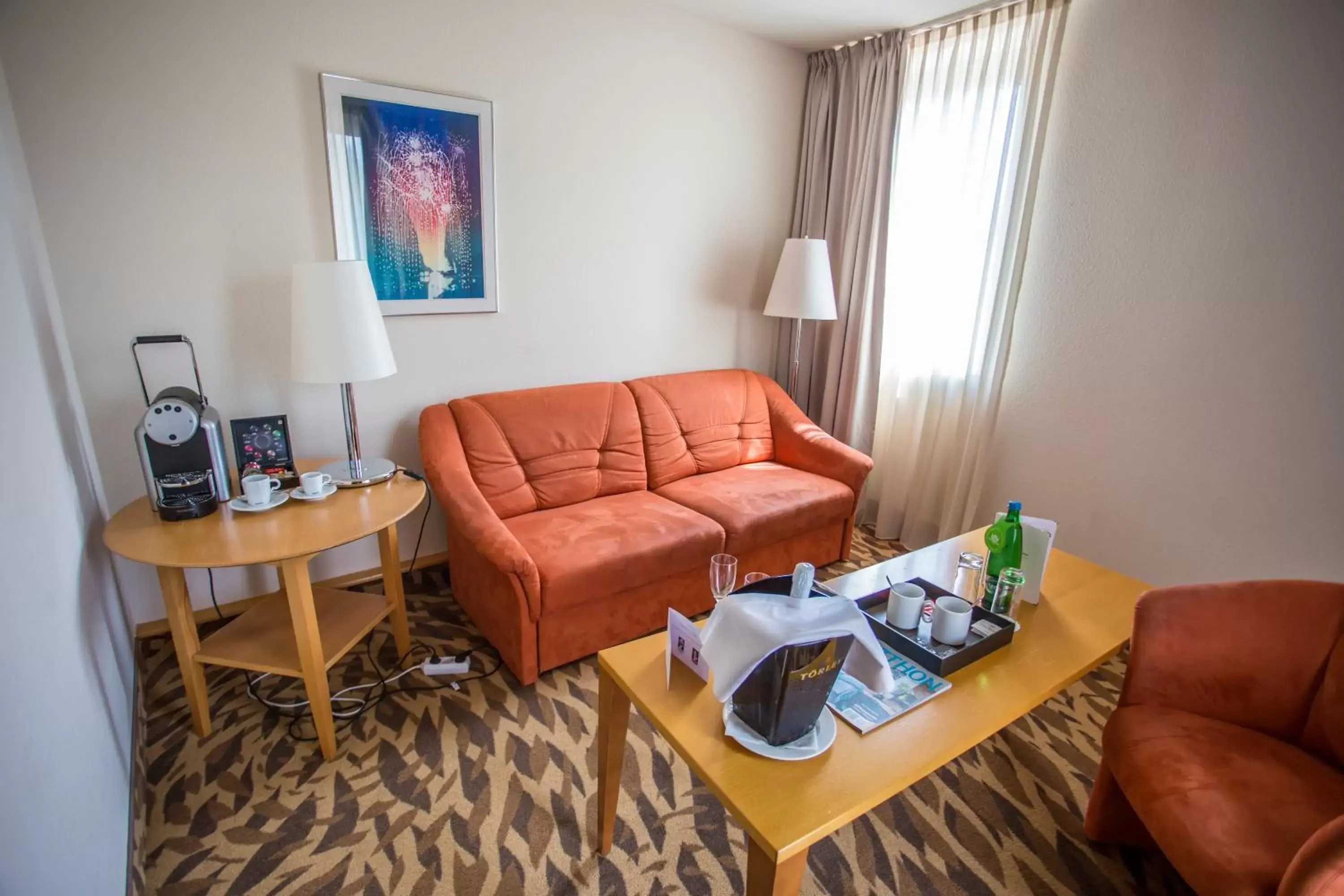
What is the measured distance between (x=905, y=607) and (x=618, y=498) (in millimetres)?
1450

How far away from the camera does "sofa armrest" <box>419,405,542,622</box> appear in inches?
78.0

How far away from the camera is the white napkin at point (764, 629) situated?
108 cm

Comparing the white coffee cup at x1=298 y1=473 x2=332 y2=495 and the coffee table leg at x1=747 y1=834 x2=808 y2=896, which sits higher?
the white coffee cup at x1=298 y1=473 x2=332 y2=495

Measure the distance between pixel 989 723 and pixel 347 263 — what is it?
2130mm

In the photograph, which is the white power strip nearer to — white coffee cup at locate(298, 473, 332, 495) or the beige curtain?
white coffee cup at locate(298, 473, 332, 495)

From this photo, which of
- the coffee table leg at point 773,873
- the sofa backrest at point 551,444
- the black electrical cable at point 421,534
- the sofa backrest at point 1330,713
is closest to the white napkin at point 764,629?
the coffee table leg at point 773,873

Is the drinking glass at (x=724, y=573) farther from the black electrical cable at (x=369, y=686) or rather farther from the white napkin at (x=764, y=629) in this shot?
the black electrical cable at (x=369, y=686)

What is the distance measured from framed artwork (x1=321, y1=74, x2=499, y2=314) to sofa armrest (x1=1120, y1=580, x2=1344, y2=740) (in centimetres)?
253

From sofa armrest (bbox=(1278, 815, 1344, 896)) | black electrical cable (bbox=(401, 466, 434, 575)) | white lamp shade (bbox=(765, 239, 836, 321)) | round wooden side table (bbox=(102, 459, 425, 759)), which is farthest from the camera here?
white lamp shade (bbox=(765, 239, 836, 321))

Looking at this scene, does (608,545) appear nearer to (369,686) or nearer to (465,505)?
(465,505)

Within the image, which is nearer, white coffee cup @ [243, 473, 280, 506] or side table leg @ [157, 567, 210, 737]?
side table leg @ [157, 567, 210, 737]

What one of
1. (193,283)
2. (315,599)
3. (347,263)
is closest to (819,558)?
(315,599)

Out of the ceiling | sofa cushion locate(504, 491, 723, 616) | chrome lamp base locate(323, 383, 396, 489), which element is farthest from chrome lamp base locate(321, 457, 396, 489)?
the ceiling

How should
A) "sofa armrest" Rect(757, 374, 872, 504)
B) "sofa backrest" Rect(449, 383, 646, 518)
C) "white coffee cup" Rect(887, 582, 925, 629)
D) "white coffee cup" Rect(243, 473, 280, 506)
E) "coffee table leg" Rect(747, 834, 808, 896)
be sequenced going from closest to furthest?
"coffee table leg" Rect(747, 834, 808, 896) < "white coffee cup" Rect(887, 582, 925, 629) < "white coffee cup" Rect(243, 473, 280, 506) < "sofa backrest" Rect(449, 383, 646, 518) < "sofa armrest" Rect(757, 374, 872, 504)
